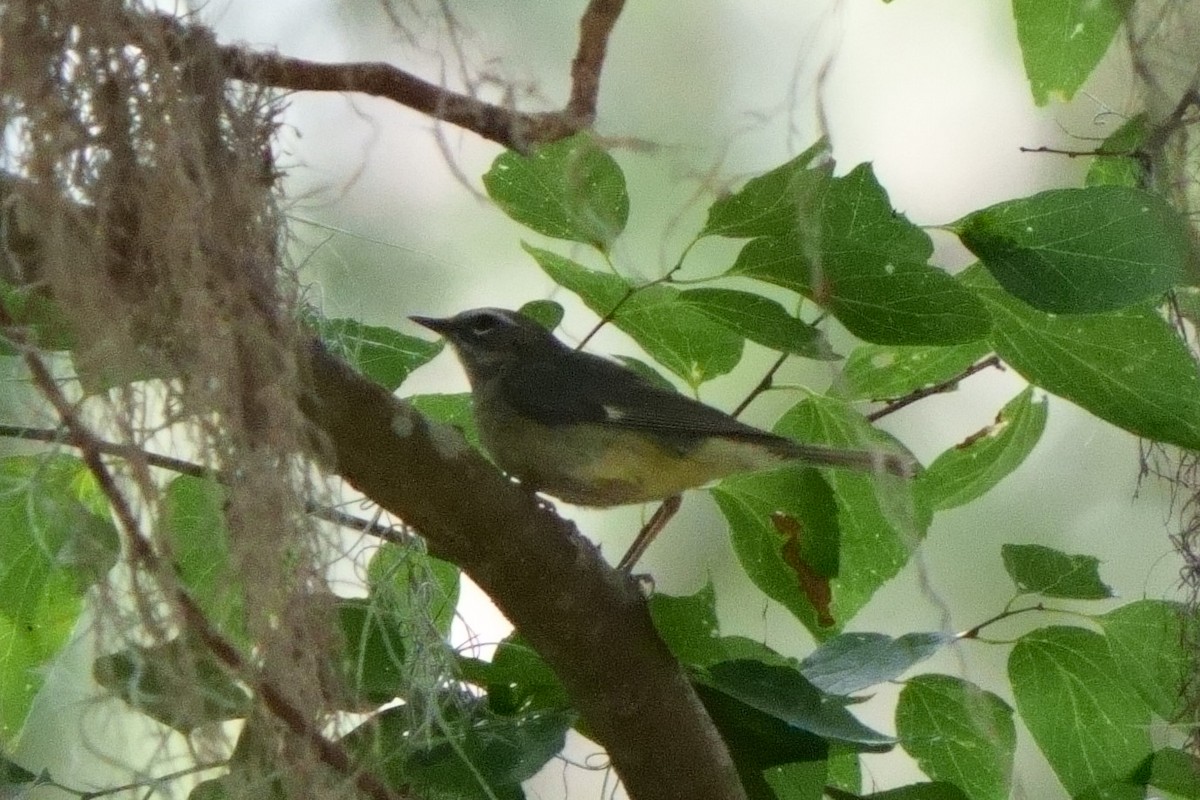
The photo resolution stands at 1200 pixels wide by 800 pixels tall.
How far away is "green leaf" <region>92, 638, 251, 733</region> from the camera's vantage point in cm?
102

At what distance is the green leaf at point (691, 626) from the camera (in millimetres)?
1320

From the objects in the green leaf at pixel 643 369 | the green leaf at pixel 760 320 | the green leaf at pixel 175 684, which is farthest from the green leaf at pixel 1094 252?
the green leaf at pixel 175 684

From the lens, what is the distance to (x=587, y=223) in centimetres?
132

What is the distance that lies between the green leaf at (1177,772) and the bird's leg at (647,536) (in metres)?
0.58

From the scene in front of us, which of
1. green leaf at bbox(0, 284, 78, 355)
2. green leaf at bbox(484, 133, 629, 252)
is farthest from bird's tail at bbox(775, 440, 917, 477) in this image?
green leaf at bbox(0, 284, 78, 355)

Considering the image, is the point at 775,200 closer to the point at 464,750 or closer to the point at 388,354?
the point at 388,354

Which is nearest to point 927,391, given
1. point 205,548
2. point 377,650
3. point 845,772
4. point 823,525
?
point 823,525

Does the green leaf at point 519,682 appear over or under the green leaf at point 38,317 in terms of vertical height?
under

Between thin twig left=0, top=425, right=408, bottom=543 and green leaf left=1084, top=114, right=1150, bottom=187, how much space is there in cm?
83

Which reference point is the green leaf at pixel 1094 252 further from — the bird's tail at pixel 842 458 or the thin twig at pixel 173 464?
the thin twig at pixel 173 464

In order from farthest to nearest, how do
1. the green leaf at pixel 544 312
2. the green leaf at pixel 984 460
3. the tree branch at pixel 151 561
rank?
the green leaf at pixel 984 460 < the green leaf at pixel 544 312 < the tree branch at pixel 151 561

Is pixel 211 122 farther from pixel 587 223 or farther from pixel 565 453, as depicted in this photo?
pixel 565 453

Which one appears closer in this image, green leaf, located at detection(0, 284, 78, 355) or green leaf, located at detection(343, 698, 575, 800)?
green leaf, located at detection(0, 284, 78, 355)

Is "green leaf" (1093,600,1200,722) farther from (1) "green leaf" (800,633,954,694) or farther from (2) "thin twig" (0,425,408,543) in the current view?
(2) "thin twig" (0,425,408,543)
